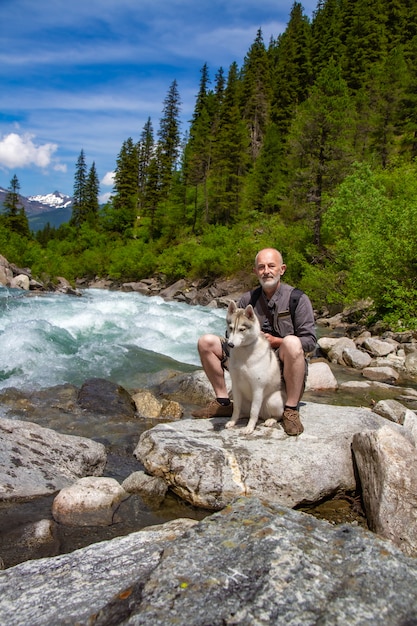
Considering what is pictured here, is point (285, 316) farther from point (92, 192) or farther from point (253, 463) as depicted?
point (92, 192)

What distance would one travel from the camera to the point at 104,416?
312 inches

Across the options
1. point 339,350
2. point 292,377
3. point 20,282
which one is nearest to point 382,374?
point 339,350

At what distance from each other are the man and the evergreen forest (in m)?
9.48

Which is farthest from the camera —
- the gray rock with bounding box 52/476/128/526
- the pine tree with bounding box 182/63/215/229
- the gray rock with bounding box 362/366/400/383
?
the pine tree with bounding box 182/63/215/229

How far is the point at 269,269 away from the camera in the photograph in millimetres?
5004

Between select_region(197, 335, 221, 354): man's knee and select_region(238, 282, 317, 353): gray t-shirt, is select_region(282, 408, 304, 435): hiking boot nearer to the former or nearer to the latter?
select_region(238, 282, 317, 353): gray t-shirt

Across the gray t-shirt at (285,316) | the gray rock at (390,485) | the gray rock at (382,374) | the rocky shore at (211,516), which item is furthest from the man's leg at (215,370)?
the gray rock at (382,374)

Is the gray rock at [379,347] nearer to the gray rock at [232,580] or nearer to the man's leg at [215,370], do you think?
the man's leg at [215,370]

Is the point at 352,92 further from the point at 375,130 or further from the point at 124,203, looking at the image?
the point at 124,203

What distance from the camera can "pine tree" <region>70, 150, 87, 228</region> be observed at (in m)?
74.2

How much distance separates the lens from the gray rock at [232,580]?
1850mm

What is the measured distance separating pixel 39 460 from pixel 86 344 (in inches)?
313

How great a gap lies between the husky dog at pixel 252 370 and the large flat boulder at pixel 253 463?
9.7 inches

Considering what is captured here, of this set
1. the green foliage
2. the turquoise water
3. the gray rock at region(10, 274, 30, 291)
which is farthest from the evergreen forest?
the turquoise water
